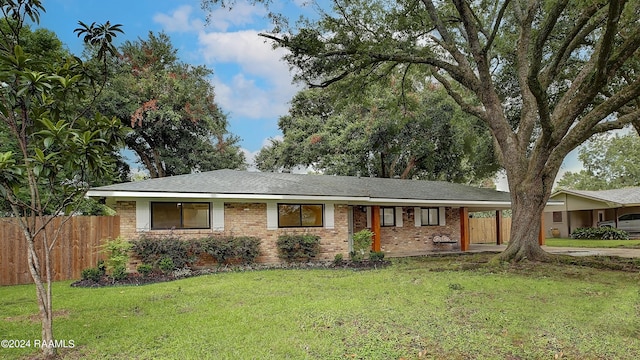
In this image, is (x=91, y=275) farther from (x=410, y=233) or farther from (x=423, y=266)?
(x=410, y=233)

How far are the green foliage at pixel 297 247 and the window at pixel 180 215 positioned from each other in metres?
2.49

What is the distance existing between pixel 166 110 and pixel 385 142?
12.5 meters

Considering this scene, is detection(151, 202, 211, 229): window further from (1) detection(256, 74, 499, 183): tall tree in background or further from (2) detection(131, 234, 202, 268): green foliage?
(1) detection(256, 74, 499, 183): tall tree in background

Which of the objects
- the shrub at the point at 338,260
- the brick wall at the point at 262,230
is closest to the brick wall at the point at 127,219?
the brick wall at the point at 262,230

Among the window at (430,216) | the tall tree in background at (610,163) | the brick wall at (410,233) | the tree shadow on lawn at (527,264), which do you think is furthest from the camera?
the tall tree in background at (610,163)

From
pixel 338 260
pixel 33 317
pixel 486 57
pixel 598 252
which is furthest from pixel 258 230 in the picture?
pixel 598 252

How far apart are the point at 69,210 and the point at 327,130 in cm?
2137

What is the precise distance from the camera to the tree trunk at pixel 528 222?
41.3ft

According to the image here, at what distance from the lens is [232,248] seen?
1270 centimetres

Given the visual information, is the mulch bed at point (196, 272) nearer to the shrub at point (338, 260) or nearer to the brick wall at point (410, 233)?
the shrub at point (338, 260)

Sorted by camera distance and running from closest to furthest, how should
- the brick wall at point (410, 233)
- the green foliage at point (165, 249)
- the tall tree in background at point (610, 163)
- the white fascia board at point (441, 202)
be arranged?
the green foliage at point (165, 249), the white fascia board at point (441, 202), the brick wall at point (410, 233), the tall tree in background at point (610, 163)

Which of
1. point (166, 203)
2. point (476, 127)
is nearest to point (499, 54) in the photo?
point (476, 127)

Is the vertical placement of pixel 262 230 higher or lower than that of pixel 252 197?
lower

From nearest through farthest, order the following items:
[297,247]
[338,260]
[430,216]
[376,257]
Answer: [338,260] → [297,247] → [376,257] → [430,216]
